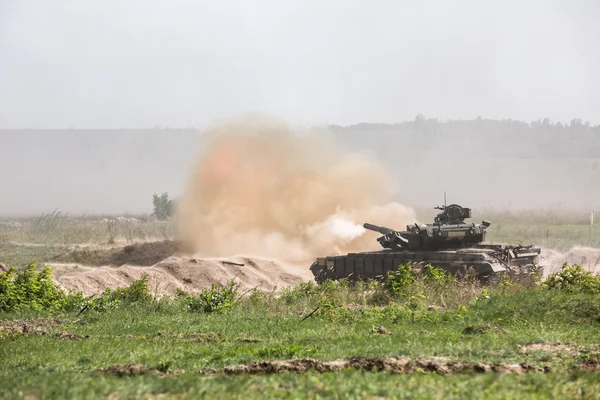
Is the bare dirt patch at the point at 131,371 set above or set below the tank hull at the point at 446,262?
above

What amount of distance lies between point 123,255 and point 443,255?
17932 millimetres

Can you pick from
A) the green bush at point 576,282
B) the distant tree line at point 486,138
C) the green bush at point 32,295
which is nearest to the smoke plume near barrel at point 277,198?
the green bush at point 576,282

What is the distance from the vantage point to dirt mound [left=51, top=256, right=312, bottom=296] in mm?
27828

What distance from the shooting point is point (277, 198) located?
42562 mm

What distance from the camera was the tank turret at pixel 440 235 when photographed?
27078mm

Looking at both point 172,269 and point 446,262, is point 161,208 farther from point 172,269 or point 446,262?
point 446,262

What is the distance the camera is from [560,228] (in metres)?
54.8

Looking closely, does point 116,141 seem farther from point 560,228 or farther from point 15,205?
point 560,228

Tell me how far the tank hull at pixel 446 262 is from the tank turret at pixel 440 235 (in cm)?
30

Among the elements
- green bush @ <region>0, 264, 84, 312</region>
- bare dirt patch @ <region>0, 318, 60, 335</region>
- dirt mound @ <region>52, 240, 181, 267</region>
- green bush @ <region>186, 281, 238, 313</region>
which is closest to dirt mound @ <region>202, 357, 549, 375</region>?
bare dirt patch @ <region>0, 318, 60, 335</region>

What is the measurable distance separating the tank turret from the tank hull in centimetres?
30

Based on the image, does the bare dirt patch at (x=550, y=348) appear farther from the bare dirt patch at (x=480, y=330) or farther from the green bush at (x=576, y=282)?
the green bush at (x=576, y=282)

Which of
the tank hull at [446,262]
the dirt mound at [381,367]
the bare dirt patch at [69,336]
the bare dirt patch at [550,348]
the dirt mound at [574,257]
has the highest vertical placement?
the dirt mound at [381,367]

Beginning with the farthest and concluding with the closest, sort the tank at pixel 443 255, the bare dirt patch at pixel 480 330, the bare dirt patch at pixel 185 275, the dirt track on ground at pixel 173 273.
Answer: the dirt track on ground at pixel 173 273, the bare dirt patch at pixel 185 275, the tank at pixel 443 255, the bare dirt patch at pixel 480 330
